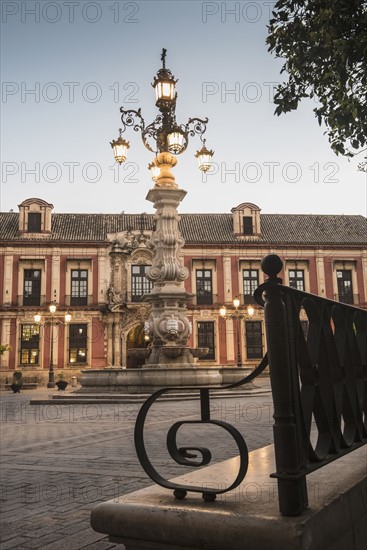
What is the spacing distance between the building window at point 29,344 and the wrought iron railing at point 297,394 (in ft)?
107

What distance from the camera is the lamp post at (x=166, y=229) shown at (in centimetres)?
1416

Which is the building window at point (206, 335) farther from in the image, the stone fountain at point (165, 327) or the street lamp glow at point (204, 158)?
the street lamp glow at point (204, 158)

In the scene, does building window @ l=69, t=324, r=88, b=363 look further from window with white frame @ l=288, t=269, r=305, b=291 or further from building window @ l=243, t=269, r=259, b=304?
window with white frame @ l=288, t=269, r=305, b=291

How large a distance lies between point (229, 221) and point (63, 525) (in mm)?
35878

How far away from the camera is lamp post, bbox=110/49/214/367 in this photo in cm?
1416

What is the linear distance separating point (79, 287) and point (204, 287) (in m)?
8.52

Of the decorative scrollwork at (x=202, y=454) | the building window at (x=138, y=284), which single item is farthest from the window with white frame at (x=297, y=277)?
the decorative scrollwork at (x=202, y=454)

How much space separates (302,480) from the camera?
1683 millimetres

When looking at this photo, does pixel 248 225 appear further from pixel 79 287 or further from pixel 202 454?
pixel 202 454

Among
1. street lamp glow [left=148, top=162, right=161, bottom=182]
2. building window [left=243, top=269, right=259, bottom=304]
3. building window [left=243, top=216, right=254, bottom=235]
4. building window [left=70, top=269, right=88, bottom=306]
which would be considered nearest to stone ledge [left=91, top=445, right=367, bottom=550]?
street lamp glow [left=148, top=162, right=161, bottom=182]

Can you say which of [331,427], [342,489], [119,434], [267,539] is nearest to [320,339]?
[331,427]

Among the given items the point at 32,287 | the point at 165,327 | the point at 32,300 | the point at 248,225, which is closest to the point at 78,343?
the point at 32,300

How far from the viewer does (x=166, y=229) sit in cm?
1500

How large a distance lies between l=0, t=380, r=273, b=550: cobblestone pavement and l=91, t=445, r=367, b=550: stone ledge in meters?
1.04
